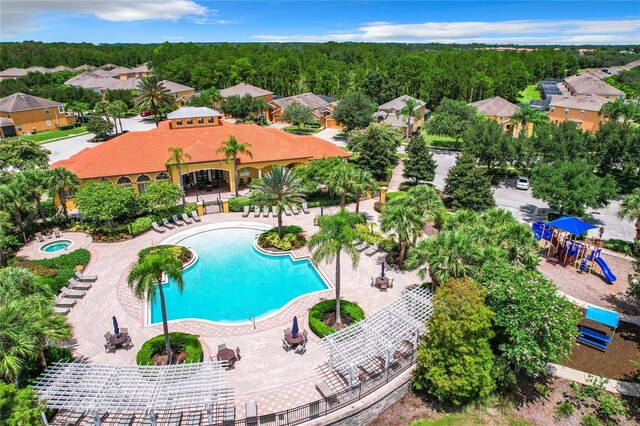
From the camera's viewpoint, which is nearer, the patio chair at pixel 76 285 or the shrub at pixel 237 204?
the patio chair at pixel 76 285

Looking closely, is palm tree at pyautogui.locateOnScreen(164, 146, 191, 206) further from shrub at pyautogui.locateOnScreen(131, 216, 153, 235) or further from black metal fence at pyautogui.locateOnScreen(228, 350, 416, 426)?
black metal fence at pyautogui.locateOnScreen(228, 350, 416, 426)

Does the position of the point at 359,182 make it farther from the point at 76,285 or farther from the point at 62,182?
the point at 62,182

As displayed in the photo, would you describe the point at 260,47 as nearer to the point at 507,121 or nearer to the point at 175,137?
the point at 507,121

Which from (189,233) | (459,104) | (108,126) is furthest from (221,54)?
(189,233)

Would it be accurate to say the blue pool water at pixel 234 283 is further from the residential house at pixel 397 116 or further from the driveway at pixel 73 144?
the residential house at pixel 397 116

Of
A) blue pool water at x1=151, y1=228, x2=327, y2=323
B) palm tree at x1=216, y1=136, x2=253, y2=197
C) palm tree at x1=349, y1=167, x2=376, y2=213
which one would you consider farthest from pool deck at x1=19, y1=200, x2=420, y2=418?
palm tree at x1=216, y1=136, x2=253, y2=197

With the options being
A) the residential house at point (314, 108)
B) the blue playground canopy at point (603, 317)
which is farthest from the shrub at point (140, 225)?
the residential house at point (314, 108)

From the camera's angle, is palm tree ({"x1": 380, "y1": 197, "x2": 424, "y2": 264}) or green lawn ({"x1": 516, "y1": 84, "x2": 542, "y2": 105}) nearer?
palm tree ({"x1": 380, "y1": 197, "x2": 424, "y2": 264})
